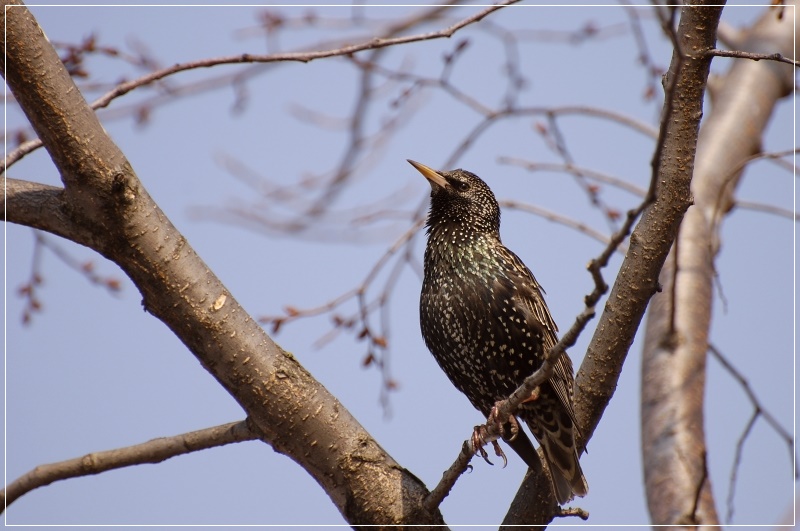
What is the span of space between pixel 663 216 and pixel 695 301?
197 cm

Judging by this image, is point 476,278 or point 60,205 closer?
point 60,205

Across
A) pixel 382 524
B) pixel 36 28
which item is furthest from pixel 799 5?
pixel 36 28

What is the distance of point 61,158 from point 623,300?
1841mm

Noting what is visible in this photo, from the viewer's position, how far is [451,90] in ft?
16.8

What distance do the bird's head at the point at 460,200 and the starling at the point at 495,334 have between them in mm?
170

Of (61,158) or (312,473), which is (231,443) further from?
(61,158)

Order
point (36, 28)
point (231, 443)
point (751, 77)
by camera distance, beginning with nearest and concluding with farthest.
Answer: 1. point (36, 28)
2. point (231, 443)
3. point (751, 77)

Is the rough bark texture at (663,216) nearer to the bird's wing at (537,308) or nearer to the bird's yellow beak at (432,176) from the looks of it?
the bird's wing at (537,308)

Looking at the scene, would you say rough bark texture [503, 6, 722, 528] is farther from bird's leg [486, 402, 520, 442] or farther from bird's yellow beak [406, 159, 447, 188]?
bird's yellow beak [406, 159, 447, 188]

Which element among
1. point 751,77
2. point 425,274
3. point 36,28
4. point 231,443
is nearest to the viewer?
point 36,28

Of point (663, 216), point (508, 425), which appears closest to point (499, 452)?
point (508, 425)

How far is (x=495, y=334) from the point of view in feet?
13.5

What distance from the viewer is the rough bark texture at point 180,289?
109 inches

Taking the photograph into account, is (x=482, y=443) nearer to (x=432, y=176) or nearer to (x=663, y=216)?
(x=663, y=216)
